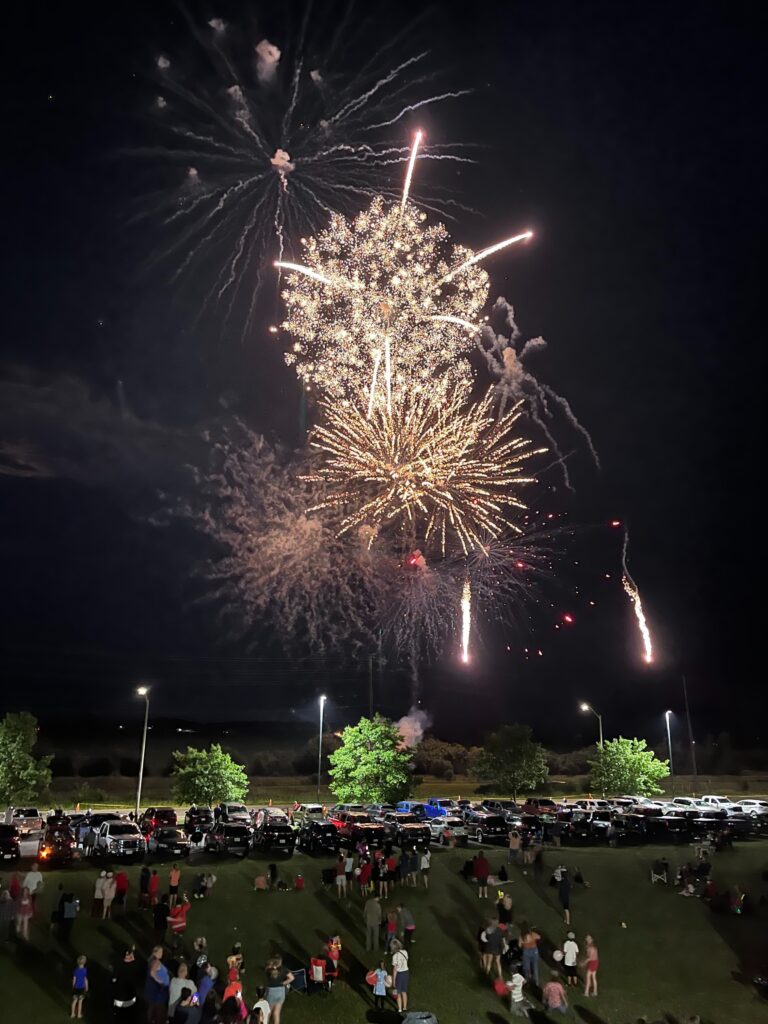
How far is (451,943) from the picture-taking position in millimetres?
22953

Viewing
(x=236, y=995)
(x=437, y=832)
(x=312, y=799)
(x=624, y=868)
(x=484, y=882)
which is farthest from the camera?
(x=312, y=799)

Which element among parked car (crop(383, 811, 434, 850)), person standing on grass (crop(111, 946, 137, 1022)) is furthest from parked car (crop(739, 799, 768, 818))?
person standing on grass (crop(111, 946, 137, 1022))

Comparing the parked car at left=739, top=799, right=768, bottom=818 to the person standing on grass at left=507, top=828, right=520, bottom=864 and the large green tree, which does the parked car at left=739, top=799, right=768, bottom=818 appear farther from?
the large green tree

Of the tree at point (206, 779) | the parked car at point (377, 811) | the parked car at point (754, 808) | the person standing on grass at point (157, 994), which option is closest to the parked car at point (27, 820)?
the tree at point (206, 779)

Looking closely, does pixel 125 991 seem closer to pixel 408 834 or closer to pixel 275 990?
pixel 275 990

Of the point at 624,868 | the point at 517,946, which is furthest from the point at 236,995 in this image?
the point at 624,868

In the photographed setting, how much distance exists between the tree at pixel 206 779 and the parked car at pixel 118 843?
2221 centimetres

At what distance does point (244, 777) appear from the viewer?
5372cm

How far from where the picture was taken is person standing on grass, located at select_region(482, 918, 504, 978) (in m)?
21.2

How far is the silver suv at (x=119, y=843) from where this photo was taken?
2839 cm

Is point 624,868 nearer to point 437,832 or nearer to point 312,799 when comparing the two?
point 437,832

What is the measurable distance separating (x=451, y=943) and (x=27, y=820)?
2725cm

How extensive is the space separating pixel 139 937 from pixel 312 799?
5000 centimetres

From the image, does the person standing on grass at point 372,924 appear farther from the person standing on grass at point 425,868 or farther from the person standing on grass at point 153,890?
the person standing on grass at point 153,890
